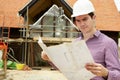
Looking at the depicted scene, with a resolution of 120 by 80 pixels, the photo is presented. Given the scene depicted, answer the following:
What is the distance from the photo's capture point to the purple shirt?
10.6ft

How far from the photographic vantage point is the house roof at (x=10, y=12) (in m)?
20.7

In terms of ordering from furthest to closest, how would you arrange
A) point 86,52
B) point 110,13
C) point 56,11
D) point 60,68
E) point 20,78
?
point 110,13 → point 56,11 → point 20,78 → point 60,68 → point 86,52

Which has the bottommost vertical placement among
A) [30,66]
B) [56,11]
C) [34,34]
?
[30,66]

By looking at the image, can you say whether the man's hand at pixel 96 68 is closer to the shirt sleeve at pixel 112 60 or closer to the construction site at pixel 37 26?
the shirt sleeve at pixel 112 60

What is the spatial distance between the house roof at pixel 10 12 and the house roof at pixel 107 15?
10.1ft

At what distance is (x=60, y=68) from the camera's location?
3.30 m

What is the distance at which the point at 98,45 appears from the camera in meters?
3.37

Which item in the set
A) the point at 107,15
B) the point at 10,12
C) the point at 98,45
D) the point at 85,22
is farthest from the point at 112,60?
the point at 10,12

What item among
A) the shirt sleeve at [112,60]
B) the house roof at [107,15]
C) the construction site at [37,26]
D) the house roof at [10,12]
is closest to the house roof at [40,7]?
the construction site at [37,26]

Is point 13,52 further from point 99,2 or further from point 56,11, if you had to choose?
point 99,2

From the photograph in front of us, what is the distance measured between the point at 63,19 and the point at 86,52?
54.1 ft

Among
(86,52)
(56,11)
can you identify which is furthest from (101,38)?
(56,11)

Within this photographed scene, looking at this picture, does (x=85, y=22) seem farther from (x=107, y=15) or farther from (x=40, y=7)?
(x=107, y=15)

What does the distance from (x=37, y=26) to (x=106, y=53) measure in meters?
15.8
